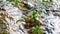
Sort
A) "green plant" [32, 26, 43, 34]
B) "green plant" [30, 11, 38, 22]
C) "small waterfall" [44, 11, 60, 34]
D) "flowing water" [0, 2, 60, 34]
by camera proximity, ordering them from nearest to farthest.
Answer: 1. "flowing water" [0, 2, 60, 34]
2. "green plant" [32, 26, 43, 34]
3. "small waterfall" [44, 11, 60, 34]
4. "green plant" [30, 11, 38, 22]

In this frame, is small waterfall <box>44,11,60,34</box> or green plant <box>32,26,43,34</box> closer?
green plant <box>32,26,43,34</box>

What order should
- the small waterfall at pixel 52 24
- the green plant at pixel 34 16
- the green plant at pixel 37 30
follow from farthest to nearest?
the green plant at pixel 34 16 → the small waterfall at pixel 52 24 → the green plant at pixel 37 30

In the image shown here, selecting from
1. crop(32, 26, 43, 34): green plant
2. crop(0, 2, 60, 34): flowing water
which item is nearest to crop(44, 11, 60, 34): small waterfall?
crop(0, 2, 60, 34): flowing water

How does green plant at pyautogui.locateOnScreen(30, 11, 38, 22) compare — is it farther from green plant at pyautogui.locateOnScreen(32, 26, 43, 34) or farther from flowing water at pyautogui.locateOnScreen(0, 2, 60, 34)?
green plant at pyautogui.locateOnScreen(32, 26, 43, 34)

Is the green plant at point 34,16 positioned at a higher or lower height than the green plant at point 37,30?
higher

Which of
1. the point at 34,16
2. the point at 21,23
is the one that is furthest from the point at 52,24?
the point at 21,23

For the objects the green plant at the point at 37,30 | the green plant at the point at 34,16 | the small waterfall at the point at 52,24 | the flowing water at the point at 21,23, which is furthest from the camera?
the green plant at the point at 34,16

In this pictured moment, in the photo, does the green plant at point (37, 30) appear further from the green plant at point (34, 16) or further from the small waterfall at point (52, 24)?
the green plant at point (34, 16)

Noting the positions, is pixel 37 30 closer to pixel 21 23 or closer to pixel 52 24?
pixel 21 23

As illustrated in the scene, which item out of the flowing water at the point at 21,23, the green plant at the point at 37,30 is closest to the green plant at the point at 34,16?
the flowing water at the point at 21,23

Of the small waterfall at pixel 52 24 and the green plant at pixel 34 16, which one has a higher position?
the green plant at pixel 34 16

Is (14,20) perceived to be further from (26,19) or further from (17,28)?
(26,19)

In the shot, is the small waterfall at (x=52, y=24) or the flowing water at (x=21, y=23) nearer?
the flowing water at (x=21, y=23)
